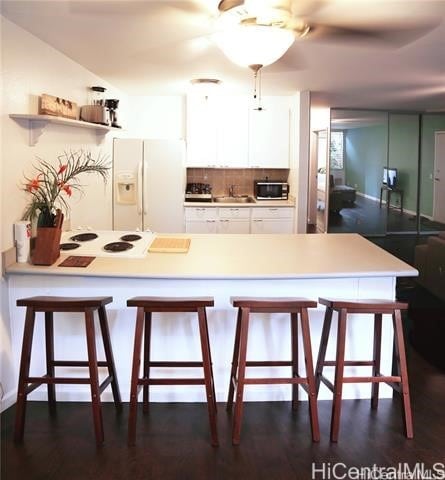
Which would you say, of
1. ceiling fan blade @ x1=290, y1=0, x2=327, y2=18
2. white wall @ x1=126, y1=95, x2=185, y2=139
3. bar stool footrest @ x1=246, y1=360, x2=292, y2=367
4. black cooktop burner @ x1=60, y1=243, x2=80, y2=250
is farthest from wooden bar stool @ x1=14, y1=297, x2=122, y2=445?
white wall @ x1=126, y1=95, x2=185, y2=139

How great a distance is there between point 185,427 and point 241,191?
4.29 meters

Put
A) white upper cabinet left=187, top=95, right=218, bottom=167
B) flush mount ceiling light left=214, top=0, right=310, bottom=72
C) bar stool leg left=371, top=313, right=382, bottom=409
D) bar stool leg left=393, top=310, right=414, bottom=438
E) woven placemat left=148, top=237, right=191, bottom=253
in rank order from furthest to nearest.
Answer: white upper cabinet left=187, top=95, right=218, bottom=167 < woven placemat left=148, top=237, right=191, bottom=253 < bar stool leg left=371, top=313, right=382, bottom=409 < bar stool leg left=393, top=310, right=414, bottom=438 < flush mount ceiling light left=214, top=0, right=310, bottom=72

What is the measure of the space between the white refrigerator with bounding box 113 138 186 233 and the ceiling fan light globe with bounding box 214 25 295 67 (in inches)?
129

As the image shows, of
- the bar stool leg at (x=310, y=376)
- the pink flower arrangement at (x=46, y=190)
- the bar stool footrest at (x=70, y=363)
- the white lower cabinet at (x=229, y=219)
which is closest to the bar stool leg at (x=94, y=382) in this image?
the bar stool footrest at (x=70, y=363)

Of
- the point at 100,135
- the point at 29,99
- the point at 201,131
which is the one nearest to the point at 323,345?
the point at 29,99

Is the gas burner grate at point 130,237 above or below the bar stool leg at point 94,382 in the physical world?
above

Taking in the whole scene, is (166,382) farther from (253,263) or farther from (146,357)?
(253,263)

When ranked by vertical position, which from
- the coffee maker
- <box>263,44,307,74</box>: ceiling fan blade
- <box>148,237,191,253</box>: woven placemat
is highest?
<box>263,44,307,74</box>: ceiling fan blade

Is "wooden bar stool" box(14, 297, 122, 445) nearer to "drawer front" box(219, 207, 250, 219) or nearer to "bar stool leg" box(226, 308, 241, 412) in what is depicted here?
"bar stool leg" box(226, 308, 241, 412)

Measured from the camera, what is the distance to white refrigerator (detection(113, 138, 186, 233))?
19.1 ft

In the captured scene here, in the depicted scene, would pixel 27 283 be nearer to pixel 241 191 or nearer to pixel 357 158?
pixel 241 191

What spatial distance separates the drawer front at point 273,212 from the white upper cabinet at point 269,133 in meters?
0.58

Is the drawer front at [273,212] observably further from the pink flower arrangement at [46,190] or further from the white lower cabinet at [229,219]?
the pink flower arrangement at [46,190]

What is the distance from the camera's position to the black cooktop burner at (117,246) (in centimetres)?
328
